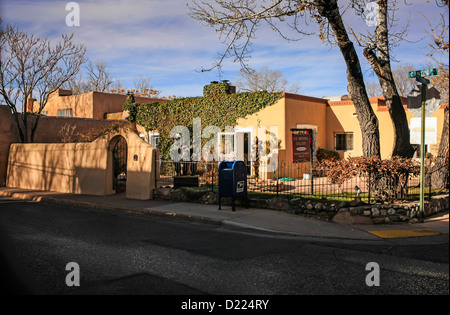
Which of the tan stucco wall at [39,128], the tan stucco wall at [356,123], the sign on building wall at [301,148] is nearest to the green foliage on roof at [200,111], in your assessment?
the tan stucco wall at [39,128]

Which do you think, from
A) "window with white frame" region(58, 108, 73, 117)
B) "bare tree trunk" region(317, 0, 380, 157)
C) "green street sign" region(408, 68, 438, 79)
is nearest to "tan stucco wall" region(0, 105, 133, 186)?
"window with white frame" region(58, 108, 73, 117)

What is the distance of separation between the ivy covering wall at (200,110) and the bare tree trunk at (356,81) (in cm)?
701

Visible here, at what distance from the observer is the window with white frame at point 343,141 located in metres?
20.4

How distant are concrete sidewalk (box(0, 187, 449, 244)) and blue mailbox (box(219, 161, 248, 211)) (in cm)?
45

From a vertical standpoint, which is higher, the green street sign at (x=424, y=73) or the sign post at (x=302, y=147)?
the green street sign at (x=424, y=73)

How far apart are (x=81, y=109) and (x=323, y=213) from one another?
23.1 meters

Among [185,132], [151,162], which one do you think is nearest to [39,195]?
[151,162]

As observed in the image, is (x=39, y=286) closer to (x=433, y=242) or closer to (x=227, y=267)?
(x=227, y=267)

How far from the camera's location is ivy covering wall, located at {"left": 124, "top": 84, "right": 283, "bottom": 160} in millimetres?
18906

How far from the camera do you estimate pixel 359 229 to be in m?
8.52

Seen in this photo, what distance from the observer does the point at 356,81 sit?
10969mm

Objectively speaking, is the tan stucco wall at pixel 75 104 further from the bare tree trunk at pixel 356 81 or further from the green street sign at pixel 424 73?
the green street sign at pixel 424 73

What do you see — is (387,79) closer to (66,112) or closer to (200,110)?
(200,110)

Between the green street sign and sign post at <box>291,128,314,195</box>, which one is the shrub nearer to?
the green street sign
